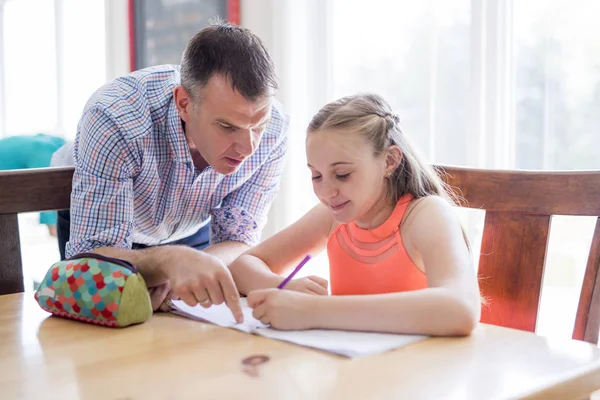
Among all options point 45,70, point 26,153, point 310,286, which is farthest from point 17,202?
point 45,70

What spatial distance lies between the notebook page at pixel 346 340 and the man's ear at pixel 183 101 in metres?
0.65

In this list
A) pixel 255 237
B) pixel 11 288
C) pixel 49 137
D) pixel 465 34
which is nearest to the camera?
pixel 11 288

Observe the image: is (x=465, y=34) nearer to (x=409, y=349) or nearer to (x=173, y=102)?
(x=173, y=102)

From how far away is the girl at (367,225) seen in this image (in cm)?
126

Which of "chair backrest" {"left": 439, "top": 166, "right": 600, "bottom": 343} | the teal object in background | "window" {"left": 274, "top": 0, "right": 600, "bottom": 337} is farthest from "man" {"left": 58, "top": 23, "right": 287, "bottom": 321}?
the teal object in background

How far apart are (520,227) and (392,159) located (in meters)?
0.27

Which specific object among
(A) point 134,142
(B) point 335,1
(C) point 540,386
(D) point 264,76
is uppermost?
(B) point 335,1

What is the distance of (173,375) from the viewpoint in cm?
93

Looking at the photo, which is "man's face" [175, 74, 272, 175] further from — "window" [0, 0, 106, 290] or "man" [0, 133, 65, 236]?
"window" [0, 0, 106, 290]

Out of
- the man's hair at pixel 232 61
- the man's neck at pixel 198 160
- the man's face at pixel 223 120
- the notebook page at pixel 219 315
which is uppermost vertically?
the man's hair at pixel 232 61

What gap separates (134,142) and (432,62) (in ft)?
4.63

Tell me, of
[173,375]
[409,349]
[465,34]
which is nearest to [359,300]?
[409,349]

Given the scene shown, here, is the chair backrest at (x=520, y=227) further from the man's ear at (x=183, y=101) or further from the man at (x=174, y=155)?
the man's ear at (x=183, y=101)

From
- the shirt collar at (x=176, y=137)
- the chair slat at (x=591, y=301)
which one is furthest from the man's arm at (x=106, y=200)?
the chair slat at (x=591, y=301)
